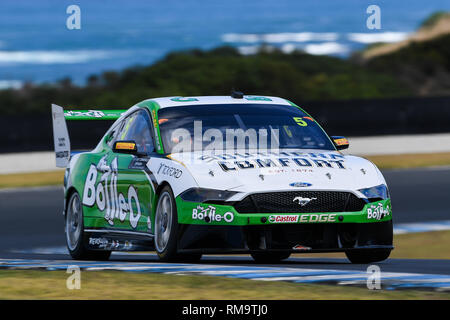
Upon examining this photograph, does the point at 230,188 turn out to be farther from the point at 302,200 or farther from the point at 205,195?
the point at 302,200

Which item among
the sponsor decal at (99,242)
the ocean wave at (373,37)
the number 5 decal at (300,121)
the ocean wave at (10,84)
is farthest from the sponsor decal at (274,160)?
A: the ocean wave at (373,37)

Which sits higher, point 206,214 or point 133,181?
point 133,181

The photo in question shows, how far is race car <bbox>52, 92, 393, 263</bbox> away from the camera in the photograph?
7.51 m

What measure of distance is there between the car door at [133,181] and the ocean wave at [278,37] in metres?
24.4

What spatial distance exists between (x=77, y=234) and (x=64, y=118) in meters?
1.23

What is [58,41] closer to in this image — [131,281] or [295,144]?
[295,144]

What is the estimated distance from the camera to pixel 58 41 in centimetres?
3428

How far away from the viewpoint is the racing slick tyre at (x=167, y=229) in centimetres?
763

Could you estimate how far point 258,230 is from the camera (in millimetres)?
7496

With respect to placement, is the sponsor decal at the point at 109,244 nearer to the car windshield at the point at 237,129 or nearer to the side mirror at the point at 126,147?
the side mirror at the point at 126,147

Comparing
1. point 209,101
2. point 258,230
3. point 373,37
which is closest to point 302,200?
point 258,230

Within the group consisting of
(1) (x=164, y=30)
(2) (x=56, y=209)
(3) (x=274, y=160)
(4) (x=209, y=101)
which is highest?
(1) (x=164, y=30)

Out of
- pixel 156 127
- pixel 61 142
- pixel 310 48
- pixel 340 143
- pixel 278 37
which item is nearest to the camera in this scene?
pixel 156 127

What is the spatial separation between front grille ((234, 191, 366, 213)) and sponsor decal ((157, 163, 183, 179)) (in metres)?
0.54
